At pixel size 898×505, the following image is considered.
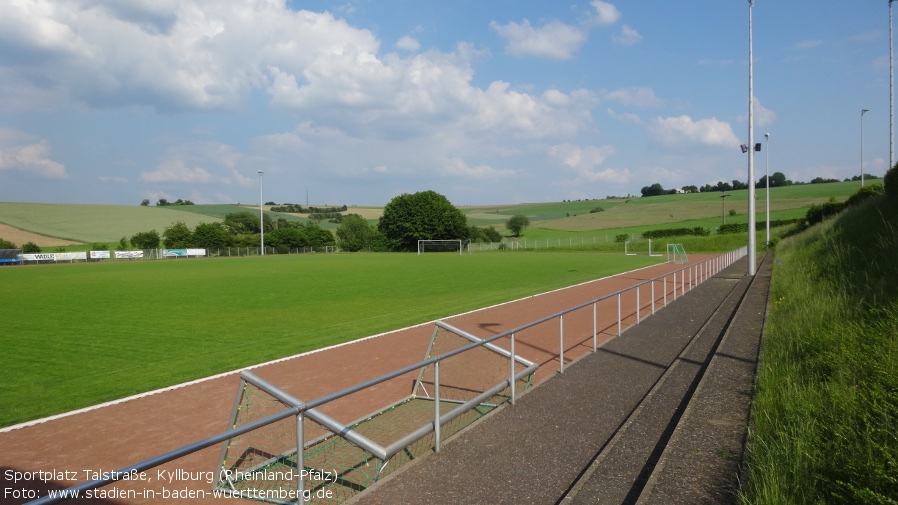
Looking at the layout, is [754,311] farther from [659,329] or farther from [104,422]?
[104,422]

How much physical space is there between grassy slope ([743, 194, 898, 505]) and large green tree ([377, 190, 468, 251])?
257 feet

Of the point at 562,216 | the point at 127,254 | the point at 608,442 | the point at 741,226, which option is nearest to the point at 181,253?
the point at 127,254

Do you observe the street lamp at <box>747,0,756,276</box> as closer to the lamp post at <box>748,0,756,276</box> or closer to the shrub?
the lamp post at <box>748,0,756,276</box>

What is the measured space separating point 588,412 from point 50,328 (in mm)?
14299

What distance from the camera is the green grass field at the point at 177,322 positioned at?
952cm

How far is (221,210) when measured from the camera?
13250 centimetres

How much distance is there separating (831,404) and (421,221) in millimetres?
82408

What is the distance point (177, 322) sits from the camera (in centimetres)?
1577

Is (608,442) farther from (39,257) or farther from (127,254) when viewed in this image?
(127,254)

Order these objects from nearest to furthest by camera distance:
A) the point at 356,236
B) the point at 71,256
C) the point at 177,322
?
the point at 177,322, the point at 71,256, the point at 356,236

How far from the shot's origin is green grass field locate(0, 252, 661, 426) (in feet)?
31.2

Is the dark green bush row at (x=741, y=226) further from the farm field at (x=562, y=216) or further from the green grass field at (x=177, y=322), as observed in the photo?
the green grass field at (x=177, y=322)

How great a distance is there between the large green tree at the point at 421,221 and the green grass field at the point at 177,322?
188 feet

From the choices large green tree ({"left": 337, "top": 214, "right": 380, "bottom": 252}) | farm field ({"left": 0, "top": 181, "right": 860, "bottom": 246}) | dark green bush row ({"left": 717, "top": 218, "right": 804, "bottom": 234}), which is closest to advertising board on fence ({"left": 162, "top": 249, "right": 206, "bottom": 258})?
farm field ({"left": 0, "top": 181, "right": 860, "bottom": 246})
